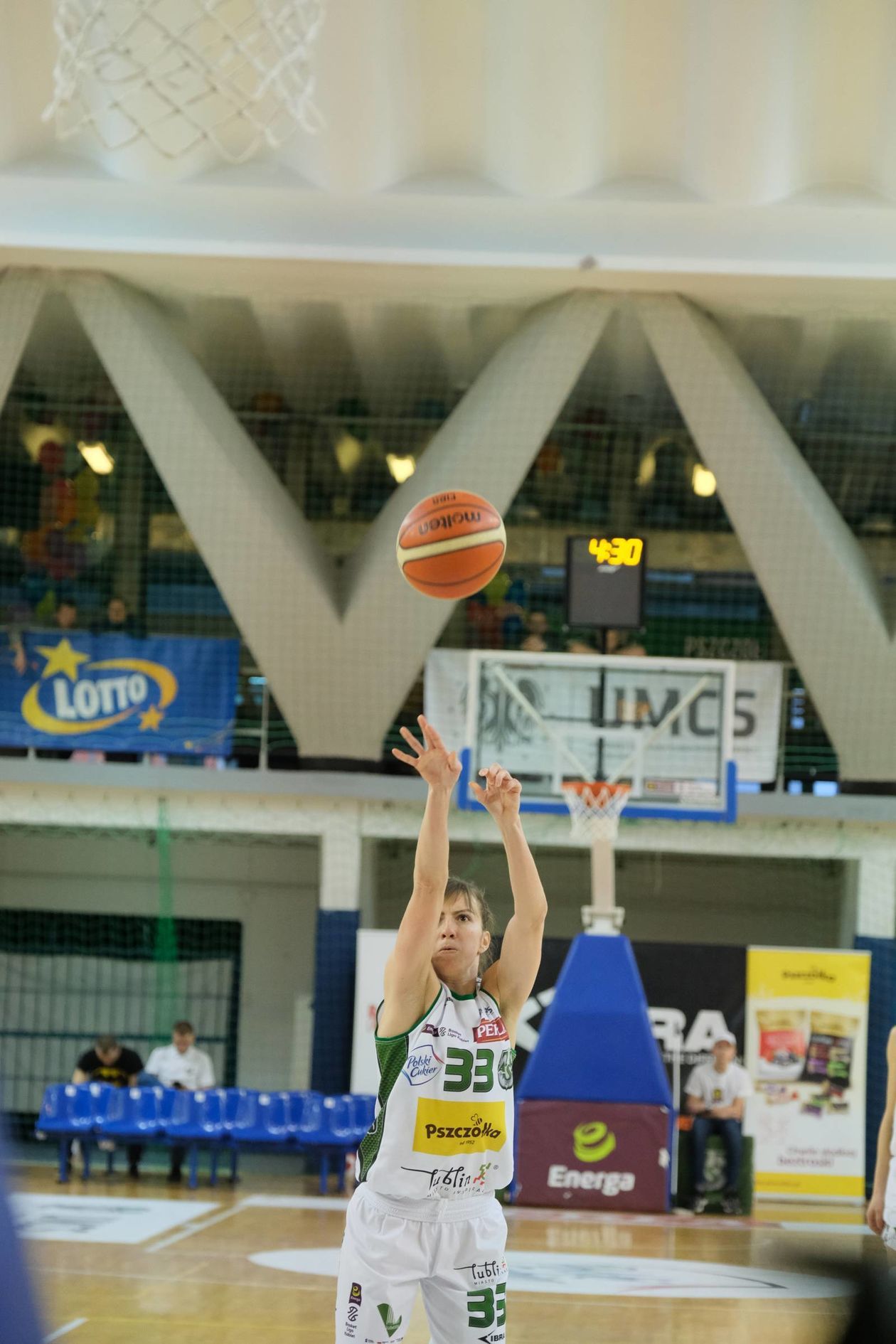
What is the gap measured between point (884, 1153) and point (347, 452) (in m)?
17.0

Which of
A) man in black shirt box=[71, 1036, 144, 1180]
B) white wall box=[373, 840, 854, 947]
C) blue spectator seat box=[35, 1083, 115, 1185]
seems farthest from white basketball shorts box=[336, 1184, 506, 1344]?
white wall box=[373, 840, 854, 947]

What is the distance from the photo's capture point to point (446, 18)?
13938 mm

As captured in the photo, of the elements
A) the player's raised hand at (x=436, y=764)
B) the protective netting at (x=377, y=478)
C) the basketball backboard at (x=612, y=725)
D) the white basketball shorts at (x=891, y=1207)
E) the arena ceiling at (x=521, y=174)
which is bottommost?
the white basketball shorts at (x=891, y=1207)

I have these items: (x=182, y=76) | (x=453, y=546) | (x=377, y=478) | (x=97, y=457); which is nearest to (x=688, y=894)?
(x=377, y=478)

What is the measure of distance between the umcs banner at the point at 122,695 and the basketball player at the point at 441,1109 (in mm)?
12861

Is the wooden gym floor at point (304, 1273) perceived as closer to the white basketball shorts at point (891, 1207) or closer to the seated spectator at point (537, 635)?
the white basketball shorts at point (891, 1207)

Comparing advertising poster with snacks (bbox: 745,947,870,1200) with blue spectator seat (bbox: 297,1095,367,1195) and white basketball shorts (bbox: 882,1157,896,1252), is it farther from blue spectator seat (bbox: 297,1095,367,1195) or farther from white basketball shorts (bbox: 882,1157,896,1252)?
white basketball shorts (bbox: 882,1157,896,1252)

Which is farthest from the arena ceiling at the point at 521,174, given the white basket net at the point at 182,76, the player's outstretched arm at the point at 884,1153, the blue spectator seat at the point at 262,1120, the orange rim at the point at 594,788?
the player's outstretched arm at the point at 884,1153

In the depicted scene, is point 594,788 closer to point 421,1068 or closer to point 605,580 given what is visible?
point 605,580

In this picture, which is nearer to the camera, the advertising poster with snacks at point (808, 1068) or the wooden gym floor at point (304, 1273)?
the wooden gym floor at point (304, 1273)

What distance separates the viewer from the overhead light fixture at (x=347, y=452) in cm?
2167

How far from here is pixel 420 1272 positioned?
4004 millimetres

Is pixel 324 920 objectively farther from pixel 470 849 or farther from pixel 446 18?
pixel 446 18

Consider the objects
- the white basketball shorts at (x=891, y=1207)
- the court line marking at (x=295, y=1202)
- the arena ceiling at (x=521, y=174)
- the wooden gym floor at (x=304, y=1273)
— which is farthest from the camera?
the arena ceiling at (x=521, y=174)
